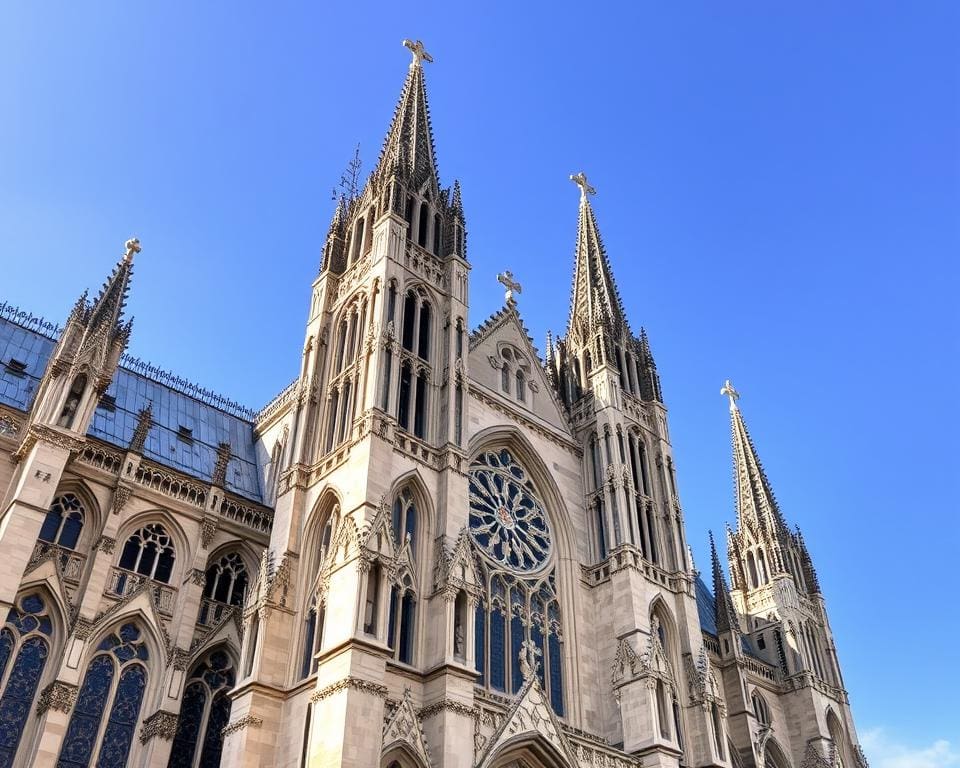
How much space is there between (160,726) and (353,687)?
7.67 m

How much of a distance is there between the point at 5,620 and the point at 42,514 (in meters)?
2.95

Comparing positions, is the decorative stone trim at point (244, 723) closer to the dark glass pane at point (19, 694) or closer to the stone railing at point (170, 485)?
the dark glass pane at point (19, 694)

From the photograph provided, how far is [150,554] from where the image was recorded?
95.9ft

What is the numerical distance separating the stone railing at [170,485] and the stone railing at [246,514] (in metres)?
0.84

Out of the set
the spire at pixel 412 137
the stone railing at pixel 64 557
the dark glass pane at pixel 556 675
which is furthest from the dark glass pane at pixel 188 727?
the spire at pixel 412 137

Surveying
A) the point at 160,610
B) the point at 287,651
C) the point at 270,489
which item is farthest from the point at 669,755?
the point at 270,489

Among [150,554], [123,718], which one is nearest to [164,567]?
[150,554]

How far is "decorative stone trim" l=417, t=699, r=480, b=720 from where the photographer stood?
883 inches

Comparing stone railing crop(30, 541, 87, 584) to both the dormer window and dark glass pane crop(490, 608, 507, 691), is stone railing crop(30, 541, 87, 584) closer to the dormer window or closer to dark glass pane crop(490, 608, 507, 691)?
the dormer window

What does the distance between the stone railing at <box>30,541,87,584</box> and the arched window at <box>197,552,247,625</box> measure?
4046 mm

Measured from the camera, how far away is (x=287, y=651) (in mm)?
24688

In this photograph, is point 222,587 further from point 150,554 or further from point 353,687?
point 353,687

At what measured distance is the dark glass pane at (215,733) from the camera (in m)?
26.7

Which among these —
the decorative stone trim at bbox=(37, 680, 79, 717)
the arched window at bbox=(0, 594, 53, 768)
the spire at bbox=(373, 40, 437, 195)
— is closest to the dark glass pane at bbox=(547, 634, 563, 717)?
the decorative stone trim at bbox=(37, 680, 79, 717)
